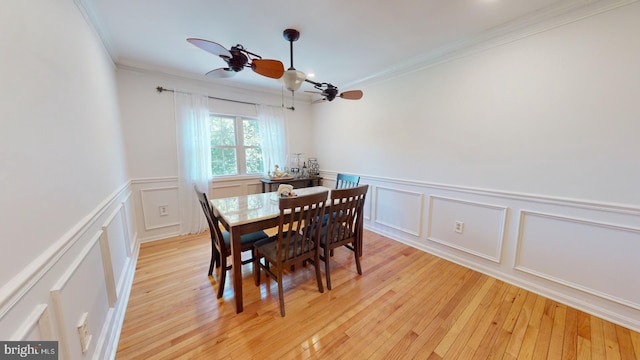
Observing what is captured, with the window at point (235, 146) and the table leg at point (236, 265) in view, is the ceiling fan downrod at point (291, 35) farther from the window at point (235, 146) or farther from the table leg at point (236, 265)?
the window at point (235, 146)

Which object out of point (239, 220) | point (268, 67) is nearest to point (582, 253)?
point (239, 220)

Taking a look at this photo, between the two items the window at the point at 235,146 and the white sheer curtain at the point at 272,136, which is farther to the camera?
the white sheer curtain at the point at 272,136

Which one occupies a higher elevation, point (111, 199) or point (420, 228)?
Answer: point (111, 199)

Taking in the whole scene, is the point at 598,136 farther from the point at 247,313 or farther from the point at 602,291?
the point at 247,313

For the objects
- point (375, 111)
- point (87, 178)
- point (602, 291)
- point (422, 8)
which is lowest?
point (602, 291)

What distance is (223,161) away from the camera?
12.3ft

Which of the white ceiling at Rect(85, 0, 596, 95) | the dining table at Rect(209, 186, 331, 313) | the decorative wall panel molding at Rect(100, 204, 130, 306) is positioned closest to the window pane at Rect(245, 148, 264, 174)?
the white ceiling at Rect(85, 0, 596, 95)

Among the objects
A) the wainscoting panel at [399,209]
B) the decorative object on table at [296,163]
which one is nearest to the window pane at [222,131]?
the decorative object on table at [296,163]

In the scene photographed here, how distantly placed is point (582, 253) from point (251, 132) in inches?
170

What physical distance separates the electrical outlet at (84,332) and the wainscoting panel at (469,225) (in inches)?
123

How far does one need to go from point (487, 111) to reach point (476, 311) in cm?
189

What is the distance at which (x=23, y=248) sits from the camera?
2.40 ft

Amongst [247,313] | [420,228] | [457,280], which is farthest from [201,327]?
[420,228]

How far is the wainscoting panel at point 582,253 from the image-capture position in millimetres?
1650
